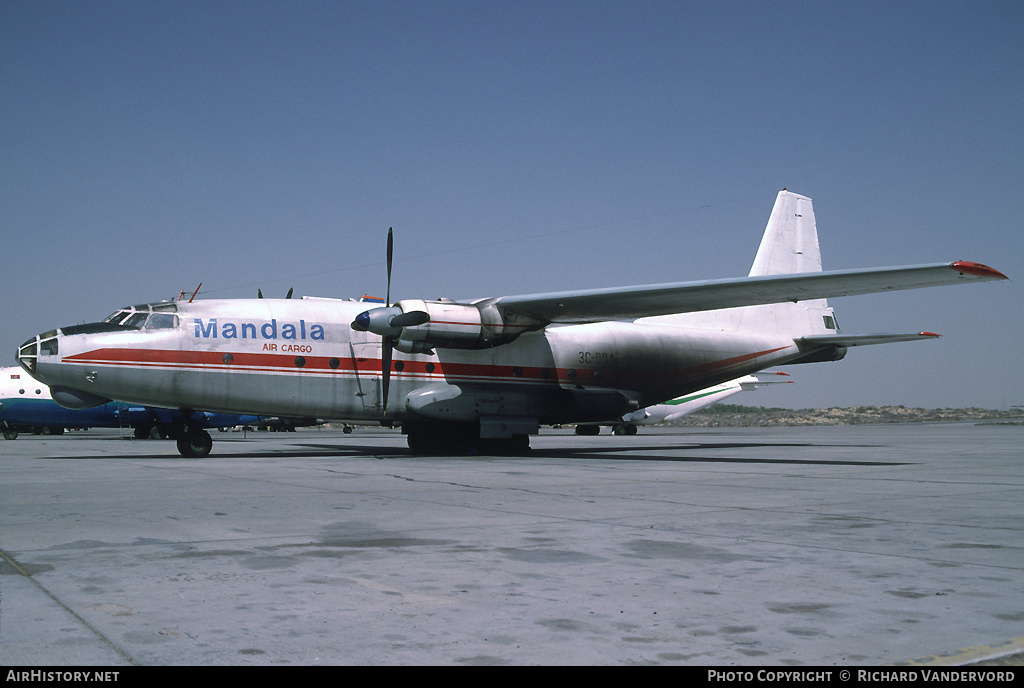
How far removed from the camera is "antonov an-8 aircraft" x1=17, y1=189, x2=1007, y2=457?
18.2m

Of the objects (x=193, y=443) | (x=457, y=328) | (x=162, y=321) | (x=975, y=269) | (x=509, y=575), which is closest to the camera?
→ (x=509, y=575)

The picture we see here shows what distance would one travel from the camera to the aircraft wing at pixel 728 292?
53.0ft

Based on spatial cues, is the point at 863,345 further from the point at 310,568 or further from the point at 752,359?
the point at 310,568

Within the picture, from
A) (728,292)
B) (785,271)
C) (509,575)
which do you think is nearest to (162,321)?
(728,292)

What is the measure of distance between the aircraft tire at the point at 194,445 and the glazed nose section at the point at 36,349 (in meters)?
3.46

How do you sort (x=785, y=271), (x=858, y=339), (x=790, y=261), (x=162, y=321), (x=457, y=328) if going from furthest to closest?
(x=790, y=261) < (x=785, y=271) < (x=858, y=339) < (x=457, y=328) < (x=162, y=321)

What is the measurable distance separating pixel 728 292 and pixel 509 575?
14.5 meters

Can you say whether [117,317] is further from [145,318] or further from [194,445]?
[194,445]

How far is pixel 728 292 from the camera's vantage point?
62.3ft

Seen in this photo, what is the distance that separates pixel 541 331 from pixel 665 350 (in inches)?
166

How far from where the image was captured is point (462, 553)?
654 centimetres

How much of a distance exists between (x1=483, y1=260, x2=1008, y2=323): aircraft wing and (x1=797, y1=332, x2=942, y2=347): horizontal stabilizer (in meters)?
4.45

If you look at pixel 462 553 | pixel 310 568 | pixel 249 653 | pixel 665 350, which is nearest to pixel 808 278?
pixel 665 350

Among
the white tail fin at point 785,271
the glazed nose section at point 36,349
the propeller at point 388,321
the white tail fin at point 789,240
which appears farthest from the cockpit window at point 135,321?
the white tail fin at point 789,240
